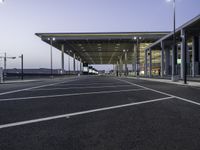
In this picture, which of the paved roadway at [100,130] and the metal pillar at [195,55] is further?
the metal pillar at [195,55]

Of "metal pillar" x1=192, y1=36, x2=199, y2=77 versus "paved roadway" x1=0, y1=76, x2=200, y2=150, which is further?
"metal pillar" x1=192, y1=36, x2=199, y2=77

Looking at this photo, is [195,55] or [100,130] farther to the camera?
[195,55]

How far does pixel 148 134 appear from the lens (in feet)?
17.9

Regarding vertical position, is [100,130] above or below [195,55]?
below

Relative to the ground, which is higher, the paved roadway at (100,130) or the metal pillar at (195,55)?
the metal pillar at (195,55)

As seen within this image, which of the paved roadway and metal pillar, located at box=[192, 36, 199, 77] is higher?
metal pillar, located at box=[192, 36, 199, 77]

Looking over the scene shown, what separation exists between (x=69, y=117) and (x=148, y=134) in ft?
9.06

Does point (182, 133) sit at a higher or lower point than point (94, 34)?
lower

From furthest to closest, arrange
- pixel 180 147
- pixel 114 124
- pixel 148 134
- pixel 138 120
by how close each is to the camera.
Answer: pixel 138 120
pixel 114 124
pixel 148 134
pixel 180 147

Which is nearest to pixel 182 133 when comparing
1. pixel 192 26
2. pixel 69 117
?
pixel 69 117

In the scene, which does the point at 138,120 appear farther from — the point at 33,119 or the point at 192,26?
the point at 192,26

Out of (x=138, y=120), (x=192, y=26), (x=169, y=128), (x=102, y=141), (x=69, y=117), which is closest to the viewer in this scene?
(x=102, y=141)

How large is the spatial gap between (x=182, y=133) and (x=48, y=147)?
2689mm

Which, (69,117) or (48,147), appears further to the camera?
Answer: (69,117)
